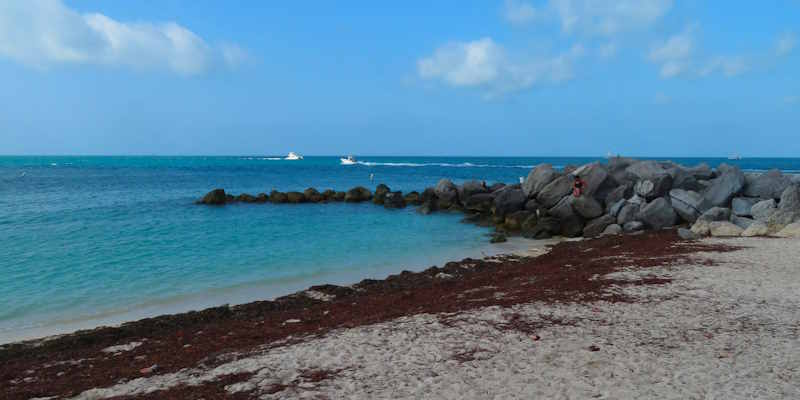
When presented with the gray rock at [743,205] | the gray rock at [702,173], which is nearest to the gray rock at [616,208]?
the gray rock at [743,205]

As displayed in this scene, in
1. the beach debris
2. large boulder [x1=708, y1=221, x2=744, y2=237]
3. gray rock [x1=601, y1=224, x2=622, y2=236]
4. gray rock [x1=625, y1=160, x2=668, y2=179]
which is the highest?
gray rock [x1=625, y1=160, x2=668, y2=179]

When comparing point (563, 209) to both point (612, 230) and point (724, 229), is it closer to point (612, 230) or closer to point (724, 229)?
point (612, 230)

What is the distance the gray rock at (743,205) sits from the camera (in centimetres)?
1848

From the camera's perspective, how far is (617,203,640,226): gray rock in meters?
20.3

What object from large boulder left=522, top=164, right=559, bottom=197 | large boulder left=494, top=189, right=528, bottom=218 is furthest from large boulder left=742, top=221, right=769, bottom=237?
large boulder left=494, top=189, right=528, bottom=218

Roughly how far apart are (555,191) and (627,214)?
14.2ft

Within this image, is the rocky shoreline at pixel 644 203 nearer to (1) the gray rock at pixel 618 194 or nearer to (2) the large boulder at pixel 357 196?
(1) the gray rock at pixel 618 194

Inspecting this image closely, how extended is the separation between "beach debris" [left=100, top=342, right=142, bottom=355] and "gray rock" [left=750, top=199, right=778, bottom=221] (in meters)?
18.1

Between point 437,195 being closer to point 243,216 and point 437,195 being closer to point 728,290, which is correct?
point 243,216

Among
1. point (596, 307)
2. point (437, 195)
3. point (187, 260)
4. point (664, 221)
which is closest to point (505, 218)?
point (664, 221)

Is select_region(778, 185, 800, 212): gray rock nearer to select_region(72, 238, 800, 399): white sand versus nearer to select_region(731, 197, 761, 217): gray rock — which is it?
select_region(731, 197, 761, 217): gray rock

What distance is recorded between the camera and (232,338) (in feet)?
28.3

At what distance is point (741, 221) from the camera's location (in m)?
17.6

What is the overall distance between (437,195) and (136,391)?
2821 centimetres
